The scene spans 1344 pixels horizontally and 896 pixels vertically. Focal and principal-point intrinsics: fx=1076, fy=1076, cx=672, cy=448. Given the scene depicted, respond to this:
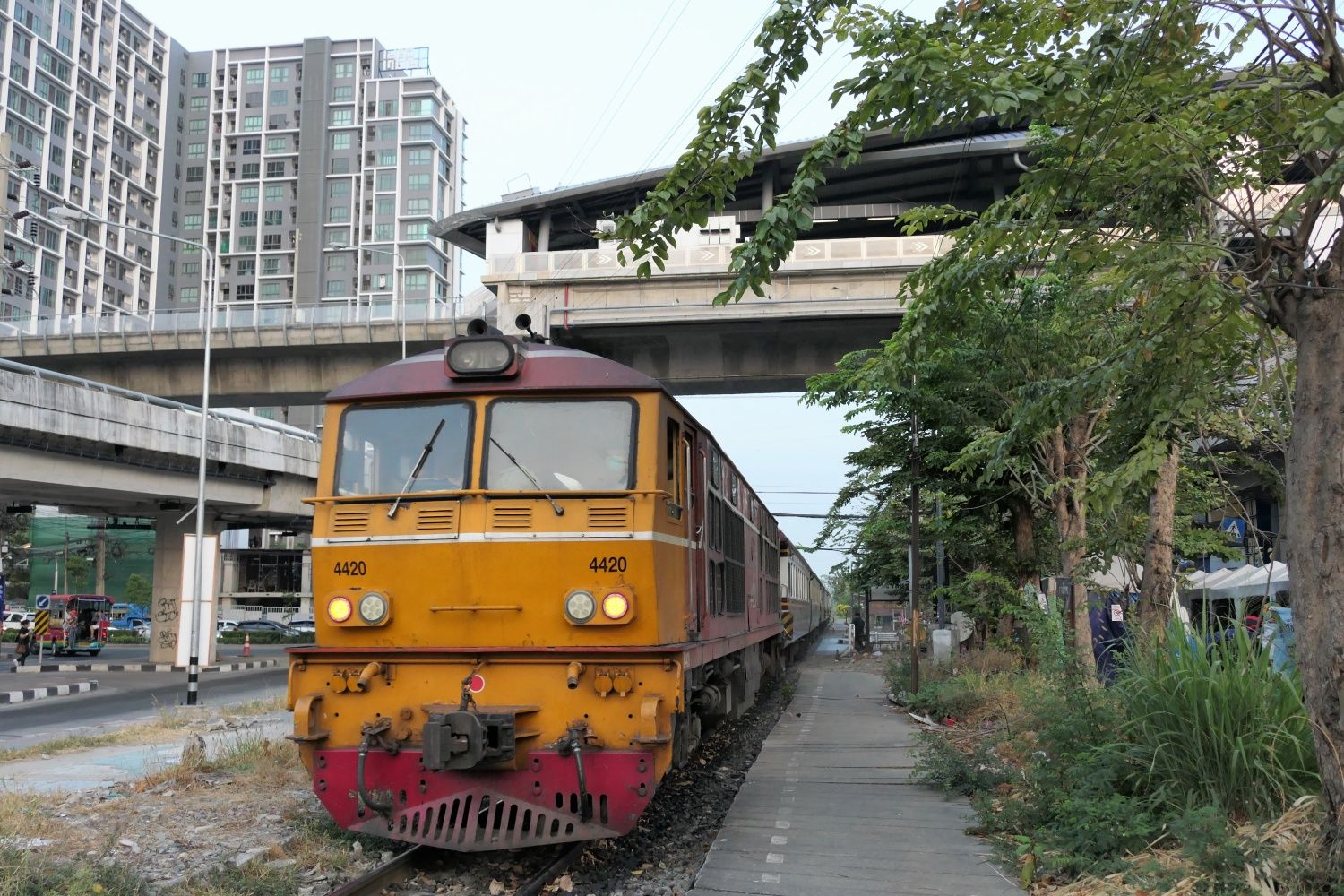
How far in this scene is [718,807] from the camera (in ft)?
31.3

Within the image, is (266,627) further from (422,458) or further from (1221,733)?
(1221,733)

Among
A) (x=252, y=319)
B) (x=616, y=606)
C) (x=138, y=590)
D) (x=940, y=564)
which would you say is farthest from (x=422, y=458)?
(x=138, y=590)

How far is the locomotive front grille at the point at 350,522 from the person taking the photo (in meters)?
7.27

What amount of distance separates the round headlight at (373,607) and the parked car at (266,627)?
143ft

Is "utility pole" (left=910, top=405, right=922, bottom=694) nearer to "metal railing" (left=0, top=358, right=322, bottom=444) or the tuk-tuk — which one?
"metal railing" (left=0, top=358, right=322, bottom=444)

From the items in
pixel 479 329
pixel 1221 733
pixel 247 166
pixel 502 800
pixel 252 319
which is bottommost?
pixel 502 800

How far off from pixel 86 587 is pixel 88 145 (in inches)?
1476

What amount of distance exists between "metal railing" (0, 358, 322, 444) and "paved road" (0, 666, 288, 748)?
5616 millimetres

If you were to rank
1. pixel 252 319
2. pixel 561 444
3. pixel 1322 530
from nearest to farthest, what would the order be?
pixel 1322 530
pixel 561 444
pixel 252 319

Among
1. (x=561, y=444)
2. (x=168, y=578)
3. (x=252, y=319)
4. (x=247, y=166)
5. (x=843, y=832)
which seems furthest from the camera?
(x=247, y=166)

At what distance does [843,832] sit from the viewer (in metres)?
7.68

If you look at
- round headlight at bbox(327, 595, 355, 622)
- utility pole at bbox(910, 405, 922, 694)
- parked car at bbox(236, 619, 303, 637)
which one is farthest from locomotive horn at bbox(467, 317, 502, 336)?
parked car at bbox(236, 619, 303, 637)

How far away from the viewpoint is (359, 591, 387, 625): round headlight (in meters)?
7.13

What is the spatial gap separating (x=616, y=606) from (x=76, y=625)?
34.7 meters
